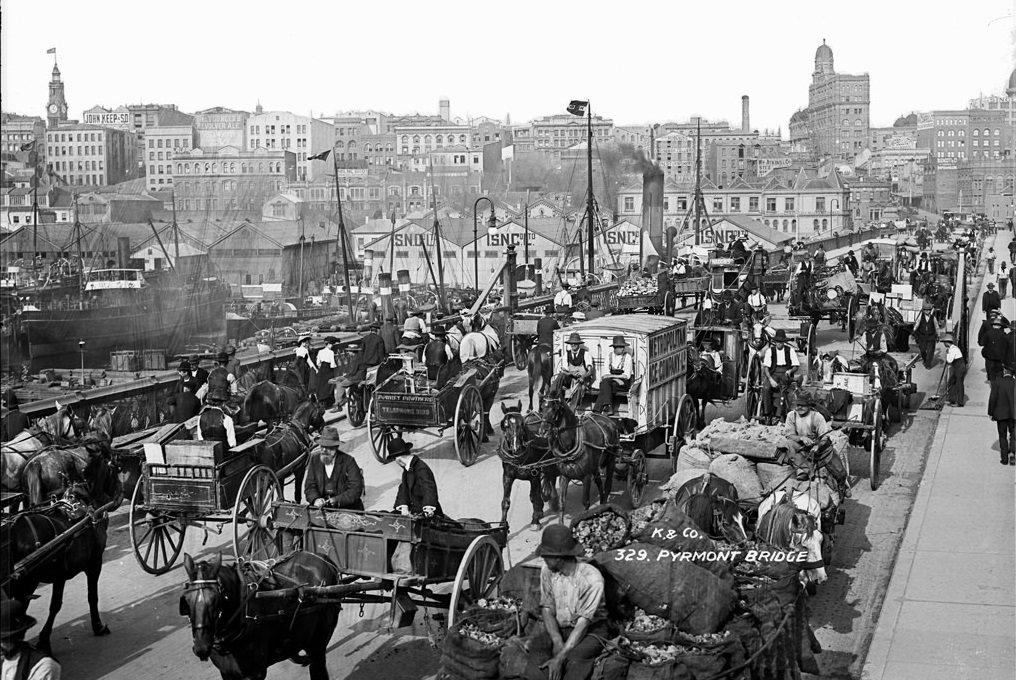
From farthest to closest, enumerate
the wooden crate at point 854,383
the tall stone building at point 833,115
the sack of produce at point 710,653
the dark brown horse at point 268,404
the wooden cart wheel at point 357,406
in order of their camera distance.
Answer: the tall stone building at point 833,115, the wooden cart wheel at point 357,406, the wooden crate at point 854,383, the dark brown horse at point 268,404, the sack of produce at point 710,653

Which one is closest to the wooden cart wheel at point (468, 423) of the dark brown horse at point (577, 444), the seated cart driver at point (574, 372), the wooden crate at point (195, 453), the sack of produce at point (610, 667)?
the seated cart driver at point (574, 372)

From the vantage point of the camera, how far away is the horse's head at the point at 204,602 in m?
7.95

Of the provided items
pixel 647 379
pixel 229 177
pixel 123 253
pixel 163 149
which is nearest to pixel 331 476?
pixel 647 379

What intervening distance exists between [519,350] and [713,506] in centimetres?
1686

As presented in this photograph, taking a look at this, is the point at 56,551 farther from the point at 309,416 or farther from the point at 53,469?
the point at 309,416

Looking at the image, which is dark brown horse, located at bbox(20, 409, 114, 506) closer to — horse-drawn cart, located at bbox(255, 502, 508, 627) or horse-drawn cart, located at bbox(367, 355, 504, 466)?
horse-drawn cart, located at bbox(255, 502, 508, 627)

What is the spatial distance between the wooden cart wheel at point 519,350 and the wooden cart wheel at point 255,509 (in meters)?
14.2

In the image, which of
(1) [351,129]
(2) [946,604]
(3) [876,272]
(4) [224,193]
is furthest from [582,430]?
(1) [351,129]

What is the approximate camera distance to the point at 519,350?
92.1ft

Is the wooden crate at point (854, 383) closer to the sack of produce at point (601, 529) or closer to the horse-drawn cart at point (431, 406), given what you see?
the horse-drawn cart at point (431, 406)

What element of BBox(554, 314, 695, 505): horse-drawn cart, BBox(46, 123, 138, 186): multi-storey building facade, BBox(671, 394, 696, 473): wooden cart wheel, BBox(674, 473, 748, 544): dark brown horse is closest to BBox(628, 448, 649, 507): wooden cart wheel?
BBox(554, 314, 695, 505): horse-drawn cart

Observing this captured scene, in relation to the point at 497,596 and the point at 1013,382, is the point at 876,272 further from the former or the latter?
the point at 497,596

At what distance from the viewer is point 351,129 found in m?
120

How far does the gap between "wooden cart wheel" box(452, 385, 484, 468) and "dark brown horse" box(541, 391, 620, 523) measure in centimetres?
300
